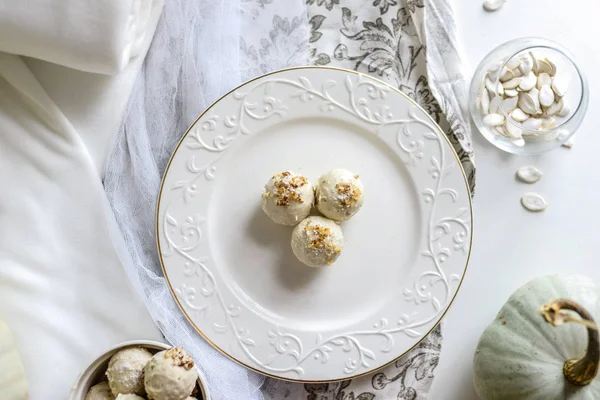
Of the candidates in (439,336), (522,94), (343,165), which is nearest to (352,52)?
(343,165)

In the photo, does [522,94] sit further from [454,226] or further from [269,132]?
[269,132]

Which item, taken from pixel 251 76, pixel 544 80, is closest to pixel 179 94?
pixel 251 76

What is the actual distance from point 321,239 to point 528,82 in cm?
55

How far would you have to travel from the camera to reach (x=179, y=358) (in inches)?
39.2

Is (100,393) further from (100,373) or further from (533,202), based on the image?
(533,202)

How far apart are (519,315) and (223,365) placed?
60cm

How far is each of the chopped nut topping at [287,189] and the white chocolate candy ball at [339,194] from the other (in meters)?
0.05

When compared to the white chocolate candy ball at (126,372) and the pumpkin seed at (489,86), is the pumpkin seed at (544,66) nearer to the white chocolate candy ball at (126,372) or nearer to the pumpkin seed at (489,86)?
the pumpkin seed at (489,86)

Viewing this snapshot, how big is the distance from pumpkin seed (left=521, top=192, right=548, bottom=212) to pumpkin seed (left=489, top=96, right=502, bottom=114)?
0.20m

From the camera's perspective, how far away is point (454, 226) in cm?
119

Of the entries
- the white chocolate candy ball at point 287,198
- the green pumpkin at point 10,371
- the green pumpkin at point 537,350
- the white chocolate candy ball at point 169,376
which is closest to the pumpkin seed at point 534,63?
the green pumpkin at point 537,350

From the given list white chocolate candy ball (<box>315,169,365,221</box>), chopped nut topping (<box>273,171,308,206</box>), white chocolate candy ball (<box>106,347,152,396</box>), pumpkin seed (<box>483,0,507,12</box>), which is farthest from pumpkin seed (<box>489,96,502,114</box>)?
white chocolate candy ball (<box>106,347,152,396</box>)

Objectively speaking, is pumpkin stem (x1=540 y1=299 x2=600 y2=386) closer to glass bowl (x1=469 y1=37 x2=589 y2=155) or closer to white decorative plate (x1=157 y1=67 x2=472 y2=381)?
white decorative plate (x1=157 y1=67 x2=472 y2=381)

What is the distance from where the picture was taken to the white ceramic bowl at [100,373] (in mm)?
1033
